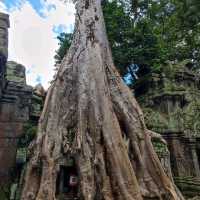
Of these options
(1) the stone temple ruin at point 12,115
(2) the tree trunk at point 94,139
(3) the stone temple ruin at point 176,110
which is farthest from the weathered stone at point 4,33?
(3) the stone temple ruin at point 176,110

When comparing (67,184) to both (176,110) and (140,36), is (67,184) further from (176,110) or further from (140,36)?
(140,36)

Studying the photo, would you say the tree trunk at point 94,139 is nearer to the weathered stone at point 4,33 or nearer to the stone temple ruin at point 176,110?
the weathered stone at point 4,33

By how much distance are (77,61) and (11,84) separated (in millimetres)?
1643

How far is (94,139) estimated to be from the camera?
3.94m

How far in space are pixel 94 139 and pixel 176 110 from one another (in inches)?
266

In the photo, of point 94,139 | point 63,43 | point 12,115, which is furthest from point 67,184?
point 63,43

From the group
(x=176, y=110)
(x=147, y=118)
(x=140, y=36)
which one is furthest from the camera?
(x=140, y=36)

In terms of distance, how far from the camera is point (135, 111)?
4648mm

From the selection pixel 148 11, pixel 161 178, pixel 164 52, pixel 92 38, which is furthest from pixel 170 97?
pixel 161 178

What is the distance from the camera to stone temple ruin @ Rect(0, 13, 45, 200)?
5.02m

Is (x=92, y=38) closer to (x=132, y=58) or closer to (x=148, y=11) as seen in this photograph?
(x=132, y=58)

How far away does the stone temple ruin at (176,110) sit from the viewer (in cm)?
865

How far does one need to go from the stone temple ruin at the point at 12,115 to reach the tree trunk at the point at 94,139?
1165mm

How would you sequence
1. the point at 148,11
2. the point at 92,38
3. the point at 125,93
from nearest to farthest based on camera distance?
the point at 125,93
the point at 92,38
the point at 148,11
